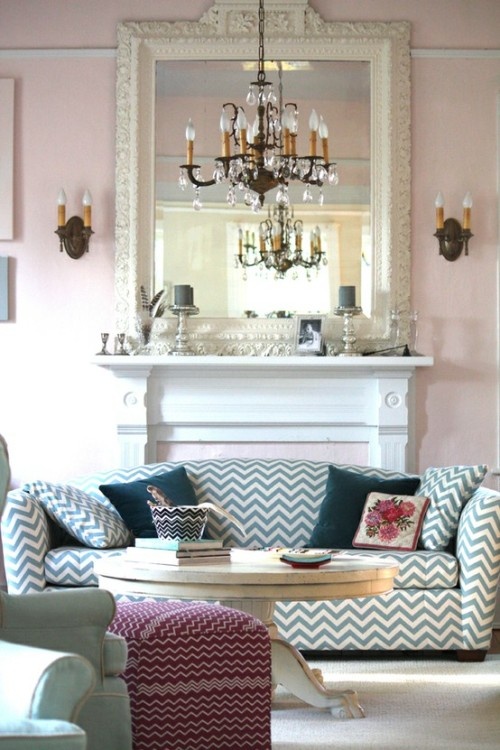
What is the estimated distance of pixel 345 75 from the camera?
222 inches

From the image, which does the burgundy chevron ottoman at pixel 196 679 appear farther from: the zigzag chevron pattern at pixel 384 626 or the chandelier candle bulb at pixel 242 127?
the chandelier candle bulb at pixel 242 127

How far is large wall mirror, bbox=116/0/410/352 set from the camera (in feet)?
18.4

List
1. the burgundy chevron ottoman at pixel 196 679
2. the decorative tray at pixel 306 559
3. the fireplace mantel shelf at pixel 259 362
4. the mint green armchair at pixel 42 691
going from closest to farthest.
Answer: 1. the mint green armchair at pixel 42 691
2. the burgundy chevron ottoman at pixel 196 679
3. the decorative tray at pixel 306 559
4. the fireplace mantel shelf at pixel 259 362

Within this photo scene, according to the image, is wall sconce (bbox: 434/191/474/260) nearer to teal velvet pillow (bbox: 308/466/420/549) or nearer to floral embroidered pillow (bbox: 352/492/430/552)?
teal velvet pillow (bbox: 308/466/420/549)

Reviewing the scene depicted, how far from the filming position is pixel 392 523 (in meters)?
5.00

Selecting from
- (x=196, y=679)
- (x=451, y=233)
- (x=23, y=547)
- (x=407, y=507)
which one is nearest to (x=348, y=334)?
(x=451, y=233)

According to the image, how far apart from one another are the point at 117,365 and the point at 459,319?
163 centimetres

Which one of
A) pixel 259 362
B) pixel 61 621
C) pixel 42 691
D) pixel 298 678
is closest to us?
pixel 42 691

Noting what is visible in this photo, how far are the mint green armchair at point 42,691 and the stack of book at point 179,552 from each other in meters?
1.23

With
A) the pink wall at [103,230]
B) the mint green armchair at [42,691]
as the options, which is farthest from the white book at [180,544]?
the pink wall at [103,230]

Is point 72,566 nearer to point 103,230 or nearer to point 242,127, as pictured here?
point 103,230

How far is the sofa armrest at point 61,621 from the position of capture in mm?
2840

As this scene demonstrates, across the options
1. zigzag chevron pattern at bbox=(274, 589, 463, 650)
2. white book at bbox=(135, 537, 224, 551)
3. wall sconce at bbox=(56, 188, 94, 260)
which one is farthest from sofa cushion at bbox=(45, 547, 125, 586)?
wall sconce at bbox=(56, 188, 94, 260)

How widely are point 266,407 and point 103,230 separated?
115 cm
